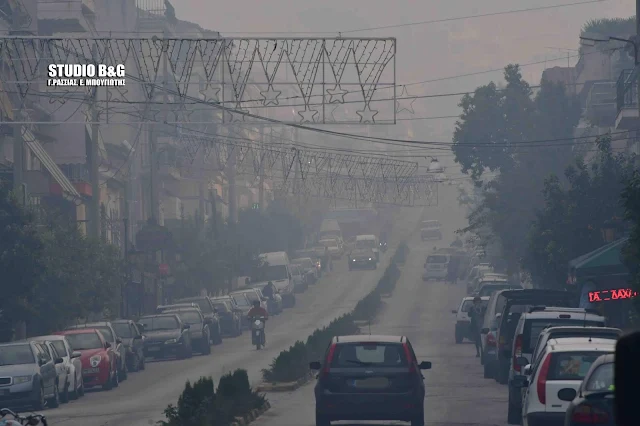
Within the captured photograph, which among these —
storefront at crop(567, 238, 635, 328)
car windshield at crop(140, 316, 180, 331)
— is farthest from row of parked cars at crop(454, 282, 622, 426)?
car windshield at crop(140, 316, 180, 331)

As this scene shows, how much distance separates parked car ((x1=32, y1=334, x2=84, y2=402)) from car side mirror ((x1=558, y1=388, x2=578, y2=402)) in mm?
17101

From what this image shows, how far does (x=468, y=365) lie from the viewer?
35.1 m

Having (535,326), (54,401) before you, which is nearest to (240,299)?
(54,401)

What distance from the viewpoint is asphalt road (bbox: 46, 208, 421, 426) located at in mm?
23141

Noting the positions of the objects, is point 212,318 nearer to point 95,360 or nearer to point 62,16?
point 95,360

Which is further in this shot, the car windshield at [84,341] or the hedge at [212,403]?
the car windshield at [84,341]

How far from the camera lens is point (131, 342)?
36969 mm

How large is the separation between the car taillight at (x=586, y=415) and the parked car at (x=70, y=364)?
64.6ft

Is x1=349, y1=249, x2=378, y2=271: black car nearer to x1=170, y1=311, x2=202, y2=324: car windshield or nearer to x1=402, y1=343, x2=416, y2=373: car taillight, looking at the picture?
x1=170, y1=311, x2=202, y2=324: car windshield

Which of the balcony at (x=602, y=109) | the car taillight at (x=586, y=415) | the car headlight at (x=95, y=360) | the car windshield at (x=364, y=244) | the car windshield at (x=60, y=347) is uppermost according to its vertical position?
the balcony at (x=602, y=109)

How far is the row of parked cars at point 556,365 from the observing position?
9.77 metres

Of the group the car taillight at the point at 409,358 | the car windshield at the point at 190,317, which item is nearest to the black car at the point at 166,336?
the car windshield at the point at 190,317

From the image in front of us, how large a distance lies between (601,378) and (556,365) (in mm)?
3072

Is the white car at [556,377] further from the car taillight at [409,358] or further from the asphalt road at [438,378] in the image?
the asphalt road at [438,378]
